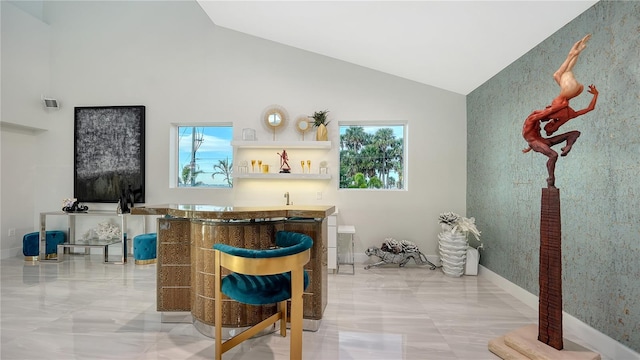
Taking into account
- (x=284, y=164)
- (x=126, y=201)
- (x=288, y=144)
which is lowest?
(x=126, y=201)

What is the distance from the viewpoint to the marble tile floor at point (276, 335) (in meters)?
2.02

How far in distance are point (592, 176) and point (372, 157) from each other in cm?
269

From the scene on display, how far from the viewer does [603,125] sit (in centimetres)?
204

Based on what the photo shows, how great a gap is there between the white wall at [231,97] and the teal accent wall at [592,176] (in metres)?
1.15

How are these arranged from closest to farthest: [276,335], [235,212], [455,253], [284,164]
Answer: [235,212]
[276,335]
[455,253]
[284,164]

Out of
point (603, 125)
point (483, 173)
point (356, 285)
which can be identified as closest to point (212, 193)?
point (356, 285)

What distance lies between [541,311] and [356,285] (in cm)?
183

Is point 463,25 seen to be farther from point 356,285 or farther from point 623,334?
point 356,285

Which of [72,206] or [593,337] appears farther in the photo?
[72,206]

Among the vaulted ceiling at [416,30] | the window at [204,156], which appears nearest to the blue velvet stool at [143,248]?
the window at [204,156]

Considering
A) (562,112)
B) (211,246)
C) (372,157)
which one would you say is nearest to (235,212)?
(211,246)

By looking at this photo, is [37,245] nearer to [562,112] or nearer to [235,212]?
[235,212]

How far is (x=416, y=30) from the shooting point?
306 centimetres

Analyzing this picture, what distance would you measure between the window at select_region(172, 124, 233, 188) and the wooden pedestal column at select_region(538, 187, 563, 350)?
4085mm
